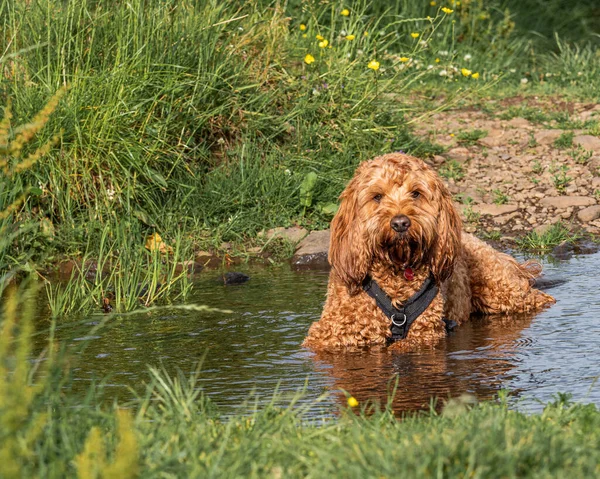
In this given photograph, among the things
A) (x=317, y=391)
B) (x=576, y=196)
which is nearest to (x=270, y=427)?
(x=317, y=391)

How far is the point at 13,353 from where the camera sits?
6445 mm

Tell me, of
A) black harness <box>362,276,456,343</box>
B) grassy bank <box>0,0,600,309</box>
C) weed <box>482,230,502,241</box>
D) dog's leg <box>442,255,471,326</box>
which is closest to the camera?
black harness <box>362,276,456,343</box>

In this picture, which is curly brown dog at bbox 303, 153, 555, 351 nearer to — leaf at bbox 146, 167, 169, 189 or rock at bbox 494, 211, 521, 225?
leaf at bbox 146, 167, 169, 189

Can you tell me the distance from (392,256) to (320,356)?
770 millimetres

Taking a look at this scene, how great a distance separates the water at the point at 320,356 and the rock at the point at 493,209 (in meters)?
2.27

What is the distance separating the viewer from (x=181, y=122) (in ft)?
32.8

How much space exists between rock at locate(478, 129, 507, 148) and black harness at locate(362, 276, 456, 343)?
599 cm

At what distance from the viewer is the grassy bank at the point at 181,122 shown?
357 inches

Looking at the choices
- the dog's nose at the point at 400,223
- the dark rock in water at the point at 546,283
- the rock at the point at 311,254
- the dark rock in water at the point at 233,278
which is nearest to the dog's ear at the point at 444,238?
the dog's nose at the point at 400,223

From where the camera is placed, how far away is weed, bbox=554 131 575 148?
12.0 metres

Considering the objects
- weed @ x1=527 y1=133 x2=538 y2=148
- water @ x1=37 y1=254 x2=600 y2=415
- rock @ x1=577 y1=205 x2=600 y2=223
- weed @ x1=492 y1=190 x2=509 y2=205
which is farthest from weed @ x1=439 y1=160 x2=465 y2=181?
water @ x1=37 y1=254 x2=600 y2=415

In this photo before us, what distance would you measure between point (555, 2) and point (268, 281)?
1143cm

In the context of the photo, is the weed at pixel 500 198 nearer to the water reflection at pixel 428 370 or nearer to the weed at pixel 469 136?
the weed at pixel 469 136

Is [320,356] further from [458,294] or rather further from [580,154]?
[580,154]
